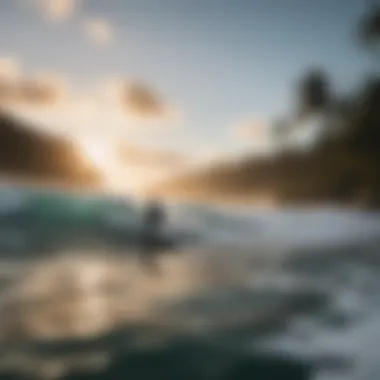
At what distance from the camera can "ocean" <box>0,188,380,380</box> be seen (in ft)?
4.14

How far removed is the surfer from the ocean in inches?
0.7

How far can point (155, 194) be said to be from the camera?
1.40 meters

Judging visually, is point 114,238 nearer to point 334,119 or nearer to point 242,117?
point 242,117

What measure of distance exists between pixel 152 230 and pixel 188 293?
171 millimetres

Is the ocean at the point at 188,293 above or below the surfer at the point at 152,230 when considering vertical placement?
below

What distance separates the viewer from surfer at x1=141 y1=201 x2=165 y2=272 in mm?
1373

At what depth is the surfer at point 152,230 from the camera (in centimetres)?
137

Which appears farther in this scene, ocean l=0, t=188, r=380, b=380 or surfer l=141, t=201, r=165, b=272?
surfer l=141, t=201, r=165, b=272

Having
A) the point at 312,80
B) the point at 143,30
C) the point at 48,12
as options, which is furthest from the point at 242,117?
the point at 48,12

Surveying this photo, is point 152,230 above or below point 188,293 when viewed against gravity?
above

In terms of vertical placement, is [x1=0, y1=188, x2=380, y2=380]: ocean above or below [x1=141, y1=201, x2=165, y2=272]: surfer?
below

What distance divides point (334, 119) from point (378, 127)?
0.11 meters

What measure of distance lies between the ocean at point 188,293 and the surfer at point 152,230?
2cm

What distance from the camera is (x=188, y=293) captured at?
1.34 meters
